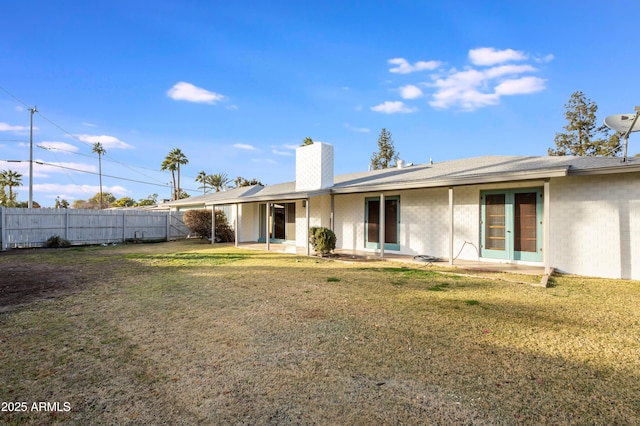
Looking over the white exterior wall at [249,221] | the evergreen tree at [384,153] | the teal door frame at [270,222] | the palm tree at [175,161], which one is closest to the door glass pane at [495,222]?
the teal door frame at [270,222]

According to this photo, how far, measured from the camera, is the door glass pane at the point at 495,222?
9.30 m

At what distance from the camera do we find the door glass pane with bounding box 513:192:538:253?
8.75 m

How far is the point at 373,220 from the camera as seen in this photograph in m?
12.4

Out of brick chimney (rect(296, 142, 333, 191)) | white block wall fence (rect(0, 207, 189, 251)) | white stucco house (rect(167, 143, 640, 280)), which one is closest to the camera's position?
white stucco house (rect(167, 143, 640, 280))

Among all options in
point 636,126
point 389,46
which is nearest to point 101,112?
point 389,46

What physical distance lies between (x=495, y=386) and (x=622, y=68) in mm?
19653

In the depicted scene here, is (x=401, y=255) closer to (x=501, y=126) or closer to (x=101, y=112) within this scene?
(x=501, y=126)

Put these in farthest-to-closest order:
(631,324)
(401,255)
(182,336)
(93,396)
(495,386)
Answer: (401,255)
(631,324)
(182,336)
(495,386)
(93,396)

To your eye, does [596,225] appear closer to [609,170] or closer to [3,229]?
[609,170]

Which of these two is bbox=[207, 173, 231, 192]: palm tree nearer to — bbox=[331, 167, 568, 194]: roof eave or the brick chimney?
the brick chimney

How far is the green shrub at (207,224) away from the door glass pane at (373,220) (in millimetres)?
9276

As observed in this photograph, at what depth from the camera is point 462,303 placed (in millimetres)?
5430

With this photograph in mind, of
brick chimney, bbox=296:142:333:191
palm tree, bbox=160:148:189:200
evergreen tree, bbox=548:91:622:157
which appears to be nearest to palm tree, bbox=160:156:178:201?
palm tree, bbox=160:148:189:200

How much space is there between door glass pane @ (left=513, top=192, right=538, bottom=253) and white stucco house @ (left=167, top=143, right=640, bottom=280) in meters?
0.02
